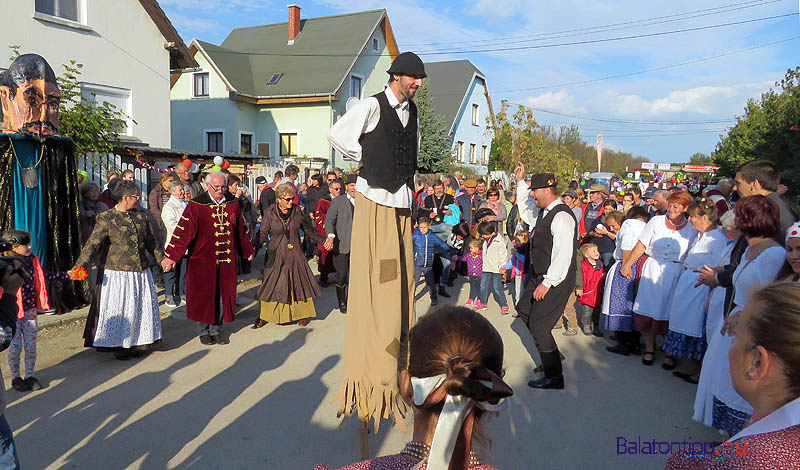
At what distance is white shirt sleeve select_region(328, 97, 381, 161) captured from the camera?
335 centimetres

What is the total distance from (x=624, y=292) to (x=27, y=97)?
7187 mm

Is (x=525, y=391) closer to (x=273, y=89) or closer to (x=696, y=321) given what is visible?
(x=696, y=321)

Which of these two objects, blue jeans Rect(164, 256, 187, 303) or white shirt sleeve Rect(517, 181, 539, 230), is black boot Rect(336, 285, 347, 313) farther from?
white shirt sleeve Rect(517, 181, 539, 230)

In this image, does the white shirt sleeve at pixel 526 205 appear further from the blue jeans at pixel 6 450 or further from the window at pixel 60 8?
the window at pixel 60 8

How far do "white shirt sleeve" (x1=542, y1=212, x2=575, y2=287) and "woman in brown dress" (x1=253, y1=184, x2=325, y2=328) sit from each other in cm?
369

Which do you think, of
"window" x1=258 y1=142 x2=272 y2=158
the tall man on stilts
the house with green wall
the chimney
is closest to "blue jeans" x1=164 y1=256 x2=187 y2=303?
the tall man on stilts

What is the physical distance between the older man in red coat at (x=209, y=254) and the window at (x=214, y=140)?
20341mm

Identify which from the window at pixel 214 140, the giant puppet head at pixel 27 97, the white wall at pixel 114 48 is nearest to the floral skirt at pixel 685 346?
the giant puppet head at pixel 27 97

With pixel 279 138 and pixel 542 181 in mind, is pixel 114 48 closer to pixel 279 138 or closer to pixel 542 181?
pixel 279 138

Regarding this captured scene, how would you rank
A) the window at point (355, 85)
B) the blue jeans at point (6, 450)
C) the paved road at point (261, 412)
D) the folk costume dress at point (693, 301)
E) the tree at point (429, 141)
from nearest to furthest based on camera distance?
the blue jeans at point (6, 450) → the paved road at point (261, 412) → the folk costume dress at point (693, 301) → the window at point (355, 85) → the tree at point (429, 141)

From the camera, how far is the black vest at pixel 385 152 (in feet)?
11.1

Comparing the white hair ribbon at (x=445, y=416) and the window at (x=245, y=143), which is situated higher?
the window at (x=245, y=143)

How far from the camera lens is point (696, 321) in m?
5.47

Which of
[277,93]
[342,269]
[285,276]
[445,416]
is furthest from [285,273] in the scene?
[277,93]
